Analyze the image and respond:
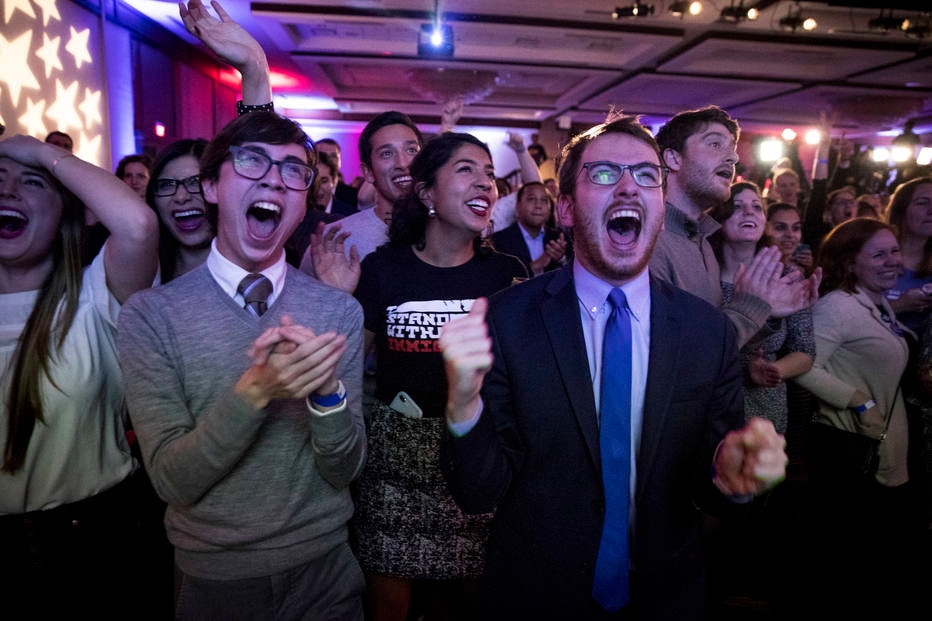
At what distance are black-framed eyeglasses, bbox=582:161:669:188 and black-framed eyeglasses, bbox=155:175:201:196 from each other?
1.32 meters

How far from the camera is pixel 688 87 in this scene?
9.91m

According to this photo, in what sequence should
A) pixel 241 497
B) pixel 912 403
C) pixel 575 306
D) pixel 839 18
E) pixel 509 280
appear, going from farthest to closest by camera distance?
pixel 839 18 < pixel 912 403 < pixel 509 280 < pixel 575 306 < pixel 241 497

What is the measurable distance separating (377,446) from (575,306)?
911 mm

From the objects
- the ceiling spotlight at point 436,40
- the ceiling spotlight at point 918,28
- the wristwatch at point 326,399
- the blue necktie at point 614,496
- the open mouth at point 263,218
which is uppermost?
the ceiling spotlight at point 918,28

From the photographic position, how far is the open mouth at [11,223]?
1374 mm

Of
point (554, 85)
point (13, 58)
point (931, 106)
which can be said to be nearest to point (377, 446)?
point (13, 58)

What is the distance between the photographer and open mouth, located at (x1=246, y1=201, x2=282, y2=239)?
1.31 meters

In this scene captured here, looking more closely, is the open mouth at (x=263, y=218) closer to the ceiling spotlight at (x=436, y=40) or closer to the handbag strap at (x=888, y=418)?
the handbag strap at (x=888, y=418)

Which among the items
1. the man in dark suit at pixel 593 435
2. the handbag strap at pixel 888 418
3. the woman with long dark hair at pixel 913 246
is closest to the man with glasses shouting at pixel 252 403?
the man in dark suit at pixel 593 435

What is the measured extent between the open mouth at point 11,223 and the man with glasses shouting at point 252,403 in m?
→ 0.48

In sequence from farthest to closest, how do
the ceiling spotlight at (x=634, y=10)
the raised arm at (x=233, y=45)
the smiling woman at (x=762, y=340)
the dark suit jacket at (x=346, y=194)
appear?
the ceiling spotlight at (x=634, y=10), the dark suit jacket at (x=346, y=194), the smiling woman at (x=762, y=340), the raised arm at (x=233, y=45)

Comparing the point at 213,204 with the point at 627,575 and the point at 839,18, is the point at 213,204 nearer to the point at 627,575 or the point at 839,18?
the point at 627,575

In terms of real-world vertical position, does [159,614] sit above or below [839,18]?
below

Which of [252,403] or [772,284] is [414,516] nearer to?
[252,403]
